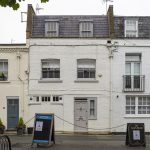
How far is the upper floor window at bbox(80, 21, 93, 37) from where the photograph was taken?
36.9 metres

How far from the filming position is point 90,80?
36.0 metres

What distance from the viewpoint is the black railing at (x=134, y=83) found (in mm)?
35625

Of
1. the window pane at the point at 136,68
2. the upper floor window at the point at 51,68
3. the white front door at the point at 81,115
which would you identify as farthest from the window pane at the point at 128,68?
the upper floor window at the point at 51,68

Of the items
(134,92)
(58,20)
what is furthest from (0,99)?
(134,92)

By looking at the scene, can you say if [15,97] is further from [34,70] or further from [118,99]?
[118,99]

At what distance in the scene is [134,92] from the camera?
117 feet

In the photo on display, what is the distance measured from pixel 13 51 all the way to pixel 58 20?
4.40 metres

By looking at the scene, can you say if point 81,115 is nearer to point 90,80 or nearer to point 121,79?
point 90,80

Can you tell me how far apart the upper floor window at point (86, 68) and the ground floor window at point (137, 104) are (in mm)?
3321

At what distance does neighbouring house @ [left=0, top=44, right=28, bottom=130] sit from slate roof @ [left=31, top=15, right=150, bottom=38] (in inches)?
81.2

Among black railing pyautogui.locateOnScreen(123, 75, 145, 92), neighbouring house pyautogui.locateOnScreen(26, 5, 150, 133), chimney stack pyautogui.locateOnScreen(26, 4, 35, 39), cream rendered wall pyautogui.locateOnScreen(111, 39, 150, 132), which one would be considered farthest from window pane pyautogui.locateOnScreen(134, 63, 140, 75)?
chimney stack pyautogui.locateOnScreen(26, 4, 35, 39)

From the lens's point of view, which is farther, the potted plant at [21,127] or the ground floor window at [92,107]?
the ground floor window at [92,107]

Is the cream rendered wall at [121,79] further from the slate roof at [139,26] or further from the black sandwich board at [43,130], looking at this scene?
the black sandwich board at [43,130]

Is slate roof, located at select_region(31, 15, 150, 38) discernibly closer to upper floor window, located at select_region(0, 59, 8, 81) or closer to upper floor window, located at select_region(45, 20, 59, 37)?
upper floor window, located at select_region(45, 20, 59, 37)
